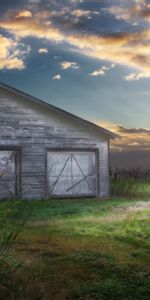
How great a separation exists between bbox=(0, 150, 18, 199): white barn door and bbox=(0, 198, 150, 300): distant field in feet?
25.1

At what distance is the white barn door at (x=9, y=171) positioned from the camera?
24.5 metres

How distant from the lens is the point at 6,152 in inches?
974

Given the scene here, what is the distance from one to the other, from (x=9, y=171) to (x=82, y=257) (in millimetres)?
15416

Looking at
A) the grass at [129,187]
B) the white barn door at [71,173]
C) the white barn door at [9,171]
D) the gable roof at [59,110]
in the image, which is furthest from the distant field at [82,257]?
the grass at [129,187]

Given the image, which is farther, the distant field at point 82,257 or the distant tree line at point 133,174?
the distant tree line at point 133,174

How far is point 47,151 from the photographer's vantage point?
84.1 feet

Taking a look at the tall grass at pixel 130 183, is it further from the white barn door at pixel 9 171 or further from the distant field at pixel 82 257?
the distant field at pixel 82 257

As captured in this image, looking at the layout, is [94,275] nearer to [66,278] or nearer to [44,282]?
[66,278]

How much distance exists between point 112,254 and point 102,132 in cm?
1681

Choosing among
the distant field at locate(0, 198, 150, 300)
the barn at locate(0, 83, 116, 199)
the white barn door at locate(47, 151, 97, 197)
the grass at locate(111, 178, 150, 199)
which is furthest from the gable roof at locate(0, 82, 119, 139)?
the distant field at locate(0, 198, 150, 300)

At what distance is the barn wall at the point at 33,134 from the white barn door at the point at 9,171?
0.39 m

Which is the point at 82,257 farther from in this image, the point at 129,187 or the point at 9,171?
the point at 129,187

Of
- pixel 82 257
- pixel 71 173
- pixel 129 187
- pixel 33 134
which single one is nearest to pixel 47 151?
pixel 33 134

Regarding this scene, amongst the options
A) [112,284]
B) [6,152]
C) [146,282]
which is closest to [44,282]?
[112,284]
